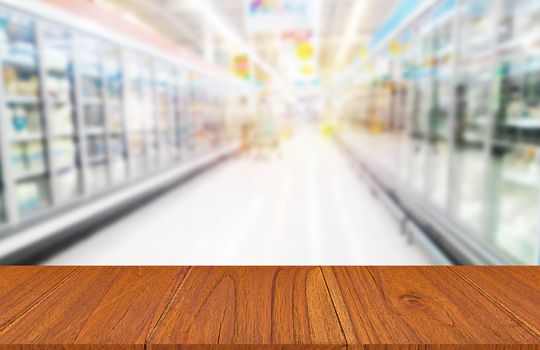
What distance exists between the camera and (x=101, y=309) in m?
0.73

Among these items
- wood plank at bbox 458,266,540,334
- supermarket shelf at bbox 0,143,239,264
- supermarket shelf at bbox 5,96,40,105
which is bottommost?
supermarket shelf at bbox 0,143,239,264

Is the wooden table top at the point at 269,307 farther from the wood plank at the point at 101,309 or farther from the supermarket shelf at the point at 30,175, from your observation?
the supermarket shelf at the point at 30,175

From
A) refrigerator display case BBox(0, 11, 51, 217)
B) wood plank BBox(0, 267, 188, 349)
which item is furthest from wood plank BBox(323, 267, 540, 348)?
refrigerator display case BBox(0, 11, 51, 217)

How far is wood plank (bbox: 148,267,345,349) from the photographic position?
0.64m

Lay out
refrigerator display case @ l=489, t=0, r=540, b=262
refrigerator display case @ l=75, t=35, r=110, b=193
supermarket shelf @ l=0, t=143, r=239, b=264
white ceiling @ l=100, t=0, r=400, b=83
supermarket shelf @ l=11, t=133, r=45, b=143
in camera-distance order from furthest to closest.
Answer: white ceiling @ l=100, t=0, r=400, b=83 < refrigerator display case @ l=75, t=35, r=110, b=193 < supermarket shelf @ l=11, t=133, r=45, b=143 < supermarket shelf @ l=0, t=143, r=239, b=264 < refrigerator display case @ l=489, t=0, r=540, b=262

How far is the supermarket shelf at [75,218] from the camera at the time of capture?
316cm

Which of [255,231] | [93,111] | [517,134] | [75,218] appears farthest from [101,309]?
[93,111]

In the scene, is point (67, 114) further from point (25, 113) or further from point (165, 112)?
point (165, 112)

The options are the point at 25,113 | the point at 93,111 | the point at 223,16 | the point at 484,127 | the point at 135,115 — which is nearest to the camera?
the point at 484,127

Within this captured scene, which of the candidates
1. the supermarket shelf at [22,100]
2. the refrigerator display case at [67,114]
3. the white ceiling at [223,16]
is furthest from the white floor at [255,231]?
the white ceiling at [223,16]

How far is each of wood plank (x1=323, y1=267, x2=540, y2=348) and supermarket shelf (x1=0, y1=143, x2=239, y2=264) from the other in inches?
119

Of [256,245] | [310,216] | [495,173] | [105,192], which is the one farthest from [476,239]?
[105,192]

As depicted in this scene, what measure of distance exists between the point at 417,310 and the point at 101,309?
56 centimetres

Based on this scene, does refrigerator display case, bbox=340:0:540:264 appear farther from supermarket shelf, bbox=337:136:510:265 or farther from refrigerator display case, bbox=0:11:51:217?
refrigerator display case, bbox=0:11:51:217
